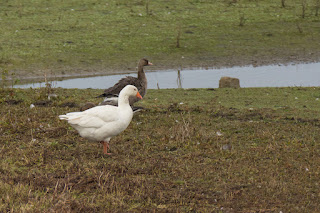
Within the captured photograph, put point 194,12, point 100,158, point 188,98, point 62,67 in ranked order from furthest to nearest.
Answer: point 194,12
point 62,67
point 188,98
point 100,158

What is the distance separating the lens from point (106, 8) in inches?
875

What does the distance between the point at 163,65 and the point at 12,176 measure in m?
11.2

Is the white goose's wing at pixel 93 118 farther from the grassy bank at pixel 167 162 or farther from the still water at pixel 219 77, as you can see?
the still water at pixel 219 77

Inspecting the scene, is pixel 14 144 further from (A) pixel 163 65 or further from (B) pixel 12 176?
(A) pixel 163 65

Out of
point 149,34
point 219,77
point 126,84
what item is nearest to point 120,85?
point 126,84

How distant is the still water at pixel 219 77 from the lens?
1575 centimetres

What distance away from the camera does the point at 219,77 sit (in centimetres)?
1652

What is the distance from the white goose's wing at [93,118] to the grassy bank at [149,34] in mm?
9127

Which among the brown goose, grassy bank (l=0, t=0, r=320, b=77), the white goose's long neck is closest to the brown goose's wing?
the brown goose

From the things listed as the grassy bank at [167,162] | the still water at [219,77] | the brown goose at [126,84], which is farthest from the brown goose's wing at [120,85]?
the still water at [219,77]

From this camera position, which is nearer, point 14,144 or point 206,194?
point 206,194

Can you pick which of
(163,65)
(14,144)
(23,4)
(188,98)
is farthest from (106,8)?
(14,144)

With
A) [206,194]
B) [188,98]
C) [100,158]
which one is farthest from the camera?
[188,98]

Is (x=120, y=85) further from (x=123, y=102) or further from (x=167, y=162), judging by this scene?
(x=167, y=162)
